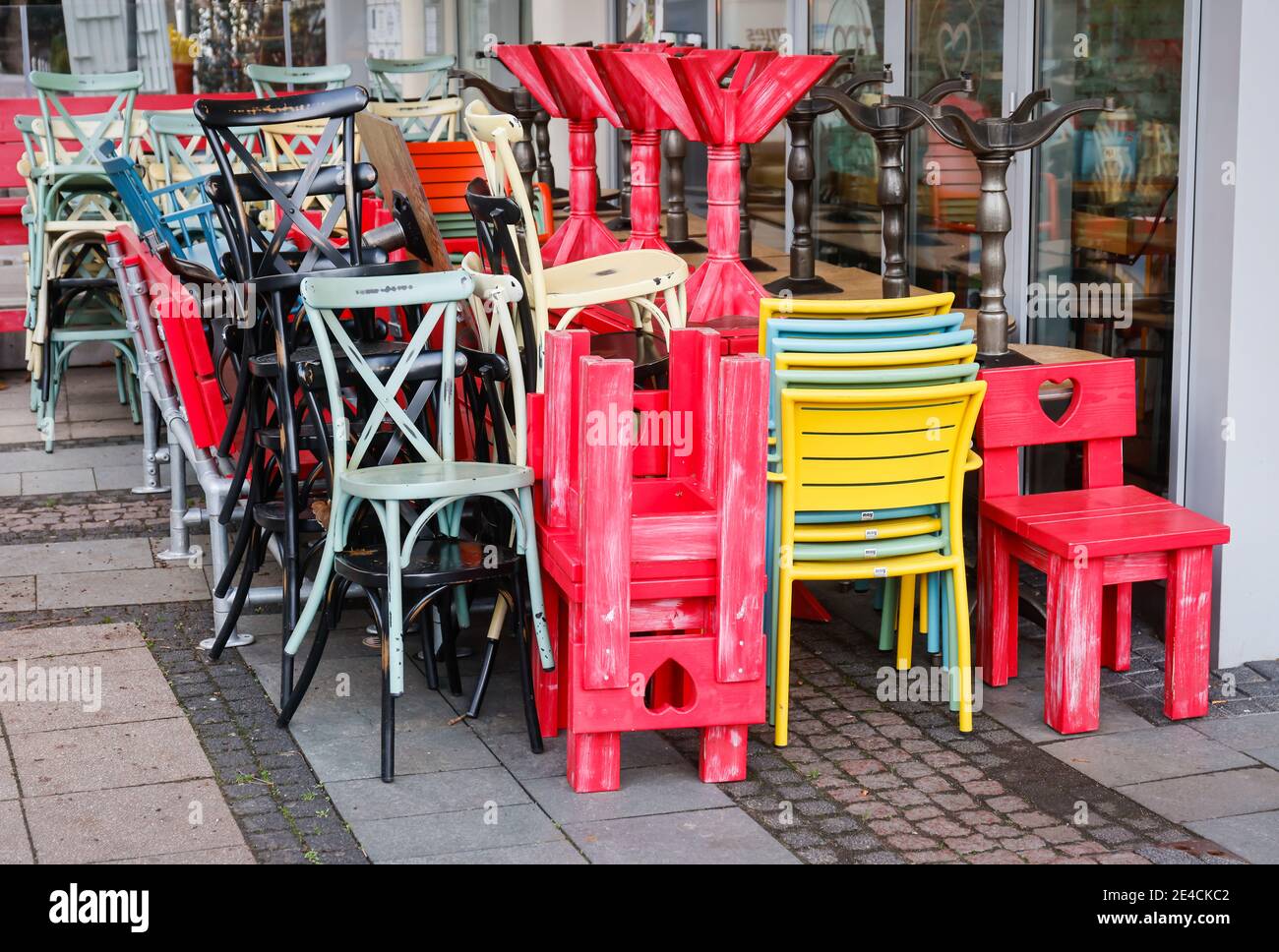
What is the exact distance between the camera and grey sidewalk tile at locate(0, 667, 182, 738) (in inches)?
183

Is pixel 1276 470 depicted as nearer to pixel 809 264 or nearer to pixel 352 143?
pixel 809 264

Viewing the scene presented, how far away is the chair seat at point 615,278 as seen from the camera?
198 inches

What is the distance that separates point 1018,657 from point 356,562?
2.09m

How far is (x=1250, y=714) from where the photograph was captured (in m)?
4.65

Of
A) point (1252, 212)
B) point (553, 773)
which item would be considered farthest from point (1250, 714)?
point (553, 773)

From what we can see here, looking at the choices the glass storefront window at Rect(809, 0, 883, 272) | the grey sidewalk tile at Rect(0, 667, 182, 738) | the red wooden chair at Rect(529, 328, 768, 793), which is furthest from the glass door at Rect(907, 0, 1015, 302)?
the grey sidewalk tile at Rect(0, 667, 182, 738)

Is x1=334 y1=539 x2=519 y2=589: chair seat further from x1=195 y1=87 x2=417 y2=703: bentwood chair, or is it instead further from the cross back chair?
the cross back chair

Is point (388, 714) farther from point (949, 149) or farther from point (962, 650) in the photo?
point (949, 149)

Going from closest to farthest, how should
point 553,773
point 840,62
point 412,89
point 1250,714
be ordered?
1. point 553,773
2. point 1250,714
3. point 840,62
4. point 412,89

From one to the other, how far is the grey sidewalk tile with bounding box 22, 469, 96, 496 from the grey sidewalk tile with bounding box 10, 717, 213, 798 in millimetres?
3074

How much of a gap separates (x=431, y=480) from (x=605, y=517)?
568mm

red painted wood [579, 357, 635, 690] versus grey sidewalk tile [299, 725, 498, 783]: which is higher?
red painted wood [579, 357, 635, 690]

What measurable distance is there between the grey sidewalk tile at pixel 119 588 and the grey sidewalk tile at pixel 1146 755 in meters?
3.05

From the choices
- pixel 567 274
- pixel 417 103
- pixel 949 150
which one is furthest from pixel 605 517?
pixel 417 103
